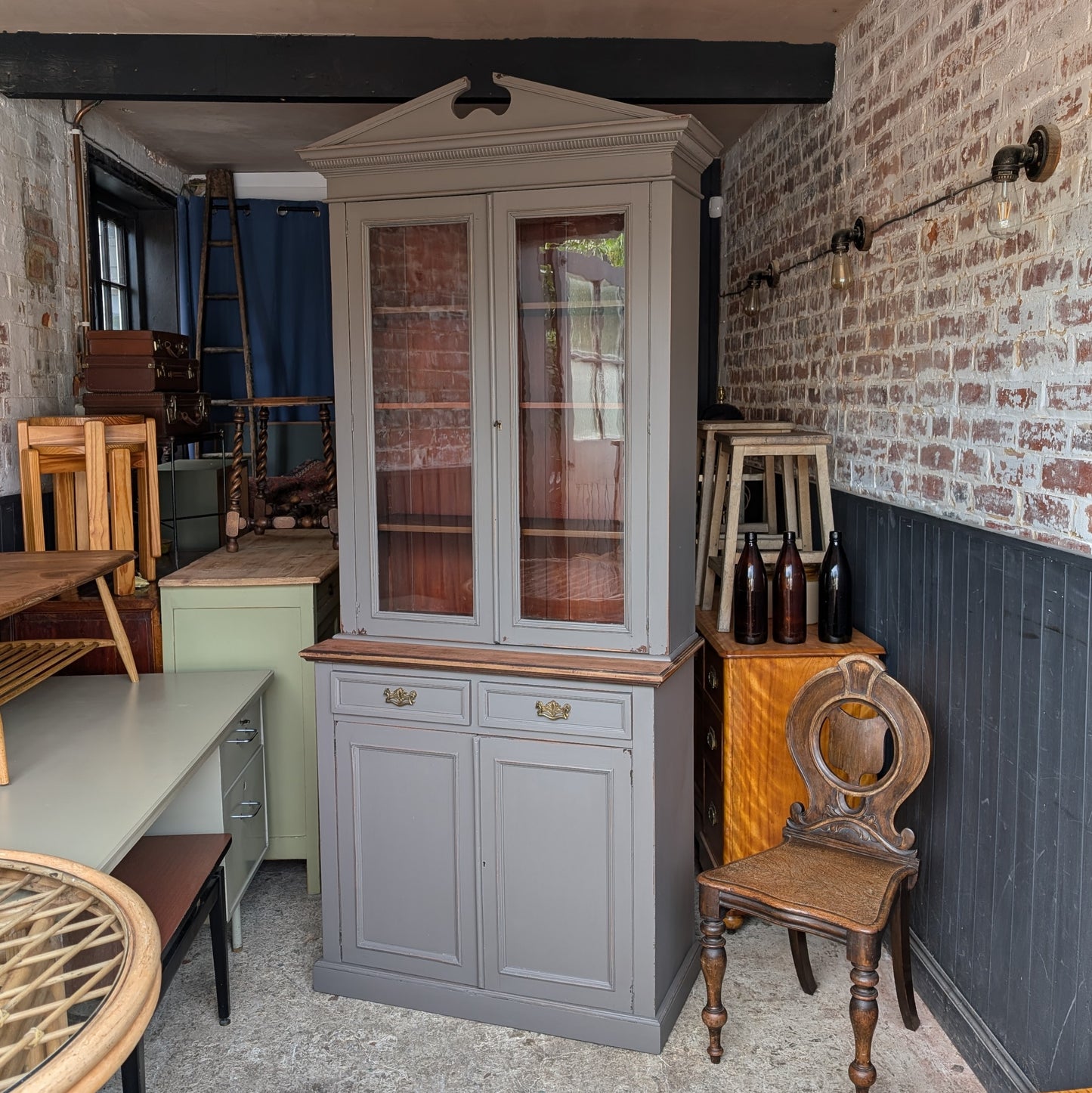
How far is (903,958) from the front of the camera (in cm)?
265

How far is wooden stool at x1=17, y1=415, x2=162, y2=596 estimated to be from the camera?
10.6 ft

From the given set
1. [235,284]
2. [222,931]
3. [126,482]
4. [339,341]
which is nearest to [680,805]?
[222,931]

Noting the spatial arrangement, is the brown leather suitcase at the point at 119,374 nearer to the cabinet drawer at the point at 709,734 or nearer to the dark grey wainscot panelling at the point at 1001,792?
the cabinet drawer at the point at 709,734

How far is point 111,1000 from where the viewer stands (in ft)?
4.30

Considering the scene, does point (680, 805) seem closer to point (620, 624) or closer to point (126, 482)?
point (620, 624)

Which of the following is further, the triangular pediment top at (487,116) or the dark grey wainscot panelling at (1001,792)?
the triangular pediment top at (487,116)

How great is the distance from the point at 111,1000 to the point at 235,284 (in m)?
5.04

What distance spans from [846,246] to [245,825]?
2.68m

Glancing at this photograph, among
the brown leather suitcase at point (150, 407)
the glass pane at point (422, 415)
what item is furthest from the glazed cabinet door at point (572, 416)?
the brown leather suitcase at point (150, 407)

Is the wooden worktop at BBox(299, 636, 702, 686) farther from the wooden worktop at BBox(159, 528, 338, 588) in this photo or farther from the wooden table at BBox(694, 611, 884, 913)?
the wooden worktop at BBox(159, 528, 338, 588)

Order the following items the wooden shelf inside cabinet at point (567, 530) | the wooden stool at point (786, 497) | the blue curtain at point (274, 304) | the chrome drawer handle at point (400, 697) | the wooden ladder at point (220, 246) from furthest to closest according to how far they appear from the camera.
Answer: the blue curtain at point (274, 304) → the wooden ladder at point (220, 246) → the wooden stool at point (786, 497) → the chrome drawer handle at point (400, 697) → the wooden shelf inside cabinet at point (567, 530)

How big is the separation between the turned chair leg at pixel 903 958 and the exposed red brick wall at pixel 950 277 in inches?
39.1

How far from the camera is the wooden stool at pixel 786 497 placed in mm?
3350

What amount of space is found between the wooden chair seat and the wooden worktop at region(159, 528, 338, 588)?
1.69 metres
